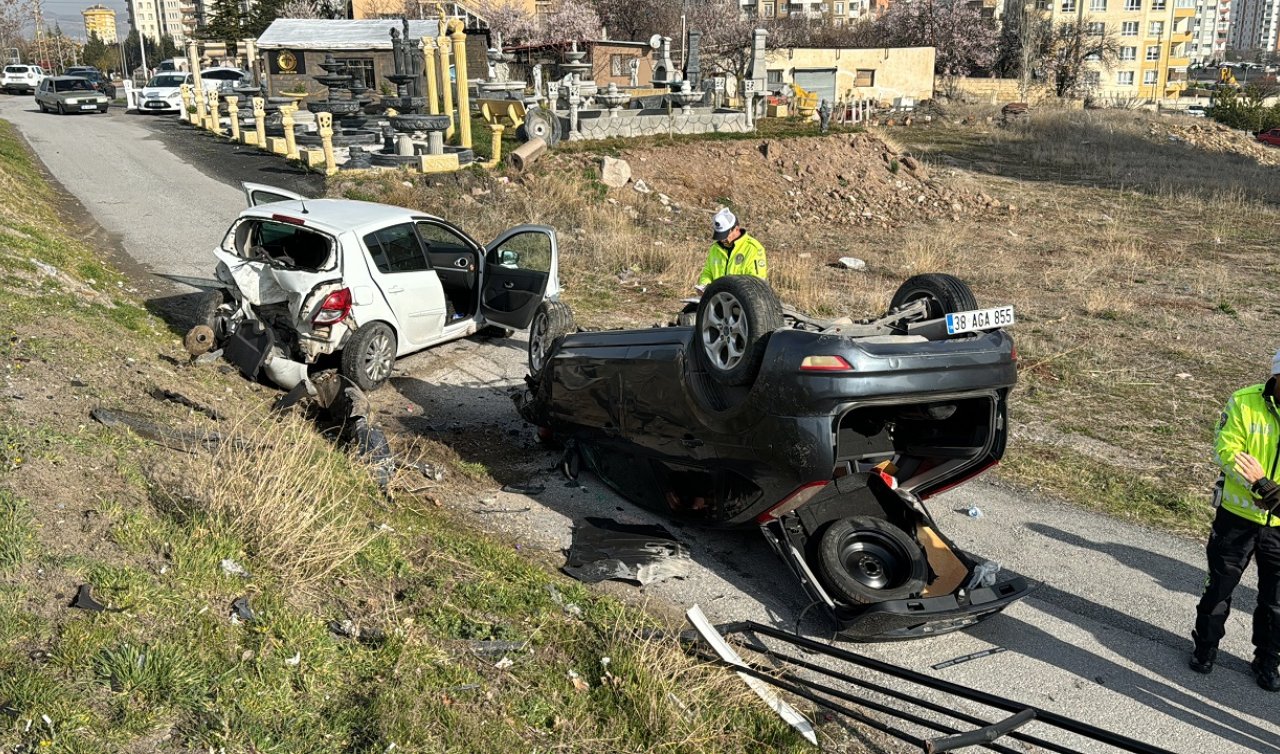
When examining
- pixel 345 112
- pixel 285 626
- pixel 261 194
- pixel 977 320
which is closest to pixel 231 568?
pixel 285 626

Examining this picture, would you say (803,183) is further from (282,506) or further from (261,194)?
(282,506)

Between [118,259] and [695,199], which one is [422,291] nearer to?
[118,259]

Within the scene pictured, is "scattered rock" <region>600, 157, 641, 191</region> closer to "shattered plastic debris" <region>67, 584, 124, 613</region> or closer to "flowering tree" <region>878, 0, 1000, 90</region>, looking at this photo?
"shattered plastic debris" <region>67, 584, 124, 613</region>

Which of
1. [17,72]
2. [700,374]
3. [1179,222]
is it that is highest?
[17,72]

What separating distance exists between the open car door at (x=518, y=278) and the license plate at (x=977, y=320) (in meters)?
5.84

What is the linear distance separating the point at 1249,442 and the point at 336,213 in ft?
26.0


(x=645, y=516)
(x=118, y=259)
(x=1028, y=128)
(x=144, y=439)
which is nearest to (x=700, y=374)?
(x=645, y=516)

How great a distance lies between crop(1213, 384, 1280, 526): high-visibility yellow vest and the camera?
5.07 meters

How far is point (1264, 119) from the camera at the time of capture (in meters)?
54.2

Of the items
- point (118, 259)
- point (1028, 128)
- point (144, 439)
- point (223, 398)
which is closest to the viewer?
point (144, 439)

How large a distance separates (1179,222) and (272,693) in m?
25.6

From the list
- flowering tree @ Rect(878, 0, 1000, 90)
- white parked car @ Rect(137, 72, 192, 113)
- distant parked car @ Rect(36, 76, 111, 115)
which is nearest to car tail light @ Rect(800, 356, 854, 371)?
white parked car @ Rect(137, 72, 192, 113)

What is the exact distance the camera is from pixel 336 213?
9812 millimetres

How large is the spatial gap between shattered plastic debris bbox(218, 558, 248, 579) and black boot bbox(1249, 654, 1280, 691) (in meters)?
5.26
